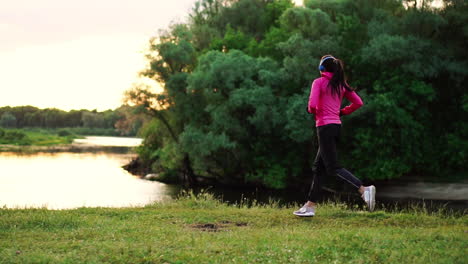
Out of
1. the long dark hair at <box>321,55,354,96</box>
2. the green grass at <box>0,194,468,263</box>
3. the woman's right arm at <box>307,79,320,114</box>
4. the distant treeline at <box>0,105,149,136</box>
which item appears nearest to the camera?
the green grass at <box>0,194,468,263</box>

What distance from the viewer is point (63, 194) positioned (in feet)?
88.5

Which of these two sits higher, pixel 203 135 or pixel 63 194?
pixel 203 135

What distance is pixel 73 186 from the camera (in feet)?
100

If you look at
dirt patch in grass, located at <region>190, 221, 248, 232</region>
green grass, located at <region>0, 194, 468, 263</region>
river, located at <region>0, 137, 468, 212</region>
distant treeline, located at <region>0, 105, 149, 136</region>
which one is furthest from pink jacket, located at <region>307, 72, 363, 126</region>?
distant treeline, located at <region>0, 105, 149, 136</region>

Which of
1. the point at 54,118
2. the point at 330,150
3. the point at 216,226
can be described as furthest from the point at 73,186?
the point at 54,118

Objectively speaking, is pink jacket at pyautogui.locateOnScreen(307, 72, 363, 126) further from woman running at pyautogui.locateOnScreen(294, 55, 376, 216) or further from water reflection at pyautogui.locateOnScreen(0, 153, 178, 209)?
water reflection at pyautogui.locateOnScreen(0, 153, 178, 209)

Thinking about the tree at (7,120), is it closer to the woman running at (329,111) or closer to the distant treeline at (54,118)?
the distant treeline at (54,118)

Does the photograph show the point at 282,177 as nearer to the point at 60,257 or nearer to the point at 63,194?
the point at 63,194

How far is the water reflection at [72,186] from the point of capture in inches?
939

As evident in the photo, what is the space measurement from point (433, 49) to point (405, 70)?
6.84 feet

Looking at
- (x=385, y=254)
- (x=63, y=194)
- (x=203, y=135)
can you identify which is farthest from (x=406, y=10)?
(x=385, y=254)

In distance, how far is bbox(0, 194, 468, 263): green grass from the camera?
213 inches

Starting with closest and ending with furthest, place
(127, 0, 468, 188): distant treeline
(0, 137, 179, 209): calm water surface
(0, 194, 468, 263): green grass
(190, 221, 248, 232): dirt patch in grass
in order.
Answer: (0, 194, 468, 263): green grass < (190, 221, 248, 232): dirt patch in grass < (0, 137, 179, 209): calm water surface < (127, 0, 468, 188): distant treeline

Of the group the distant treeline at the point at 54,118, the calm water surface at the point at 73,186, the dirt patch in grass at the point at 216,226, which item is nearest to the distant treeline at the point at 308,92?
the calm water surface at the point at 73,186
